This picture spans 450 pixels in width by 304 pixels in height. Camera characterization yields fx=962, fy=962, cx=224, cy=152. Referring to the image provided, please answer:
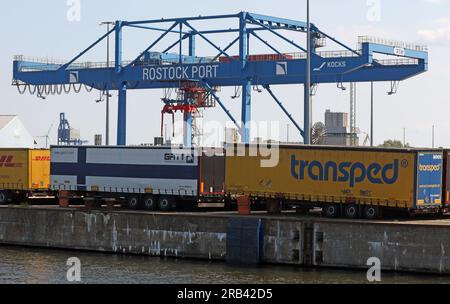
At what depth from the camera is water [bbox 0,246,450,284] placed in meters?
39.2

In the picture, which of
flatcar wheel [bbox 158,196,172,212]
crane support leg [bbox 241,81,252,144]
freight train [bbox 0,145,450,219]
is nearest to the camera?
freight train [bbox 0,145,450,219]

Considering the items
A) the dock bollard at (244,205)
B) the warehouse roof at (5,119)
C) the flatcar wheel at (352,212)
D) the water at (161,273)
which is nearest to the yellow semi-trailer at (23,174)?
the water at (161,273)

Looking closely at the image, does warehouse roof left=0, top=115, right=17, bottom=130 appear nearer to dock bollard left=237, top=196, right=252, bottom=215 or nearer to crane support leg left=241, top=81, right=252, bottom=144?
crane support leg left=241, top=81, right=252, bottom=144

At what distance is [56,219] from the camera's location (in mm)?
51250

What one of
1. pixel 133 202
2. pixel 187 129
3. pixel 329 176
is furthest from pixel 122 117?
pixel 329 176

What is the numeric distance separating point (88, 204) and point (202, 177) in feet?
21.4

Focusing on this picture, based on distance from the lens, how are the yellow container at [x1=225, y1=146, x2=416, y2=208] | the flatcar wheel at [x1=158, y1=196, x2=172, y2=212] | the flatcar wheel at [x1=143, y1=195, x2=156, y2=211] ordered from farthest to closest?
the flatcar wheel at [x1=143, y1=195, x2=156, y2=211]
the flatcar wheel at [x1=158, y1=196, x2=172, y2=212]
the yellow container at [x1=225, y1=146, x2=416, y2=208]

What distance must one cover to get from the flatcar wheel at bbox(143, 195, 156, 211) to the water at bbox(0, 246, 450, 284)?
14.5 ft

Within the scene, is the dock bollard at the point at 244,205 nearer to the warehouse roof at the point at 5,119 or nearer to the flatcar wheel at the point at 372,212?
the flatcar wheel at the point at 372,212

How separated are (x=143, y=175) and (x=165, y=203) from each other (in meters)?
2.05

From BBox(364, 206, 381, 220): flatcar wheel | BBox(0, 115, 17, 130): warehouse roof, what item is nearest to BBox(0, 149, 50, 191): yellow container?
BBox(364, 206, 381, 220): flatcar wheel

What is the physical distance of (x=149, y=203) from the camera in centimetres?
5134

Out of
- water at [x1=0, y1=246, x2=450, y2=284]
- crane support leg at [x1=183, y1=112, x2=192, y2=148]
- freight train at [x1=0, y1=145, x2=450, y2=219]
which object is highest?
crane support leg at [x1=183, y1=112, x2=192, y2=148]

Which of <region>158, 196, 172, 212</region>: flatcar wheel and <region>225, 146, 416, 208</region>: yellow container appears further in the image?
<region>158, 196, 172, 212</region>: flatcar wheel
